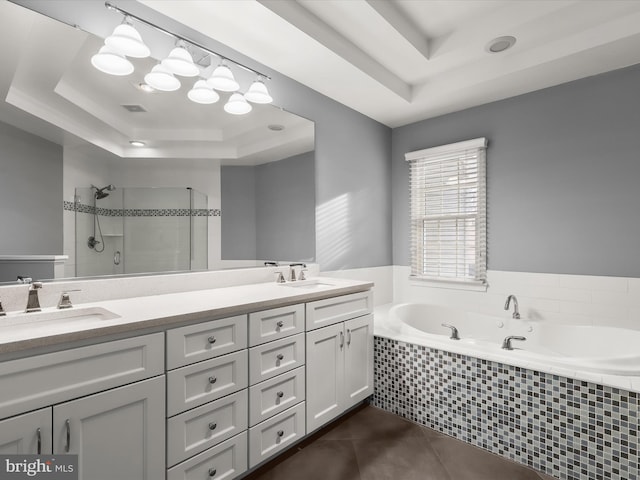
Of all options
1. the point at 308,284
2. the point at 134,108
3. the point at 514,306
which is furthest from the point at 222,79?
the point at 514,306

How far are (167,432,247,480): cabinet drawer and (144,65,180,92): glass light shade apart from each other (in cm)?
189

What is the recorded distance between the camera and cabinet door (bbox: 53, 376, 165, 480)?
1148 mm

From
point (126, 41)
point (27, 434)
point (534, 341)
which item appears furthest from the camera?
point (534, 341)

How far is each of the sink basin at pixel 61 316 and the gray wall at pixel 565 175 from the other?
3.03 m

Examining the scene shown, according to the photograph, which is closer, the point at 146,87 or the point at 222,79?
the point at 146,87

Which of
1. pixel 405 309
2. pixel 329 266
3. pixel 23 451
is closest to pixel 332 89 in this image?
pixel 329 266

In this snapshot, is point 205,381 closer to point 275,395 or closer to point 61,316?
point 275,395

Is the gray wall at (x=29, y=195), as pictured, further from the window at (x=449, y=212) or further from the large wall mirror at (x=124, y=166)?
the window at (x=449, y=212)

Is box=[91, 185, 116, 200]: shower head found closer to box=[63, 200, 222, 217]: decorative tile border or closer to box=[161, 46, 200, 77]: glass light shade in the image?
box=[63, 200, 222, 217]: decorative tile border

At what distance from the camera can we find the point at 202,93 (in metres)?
2.10

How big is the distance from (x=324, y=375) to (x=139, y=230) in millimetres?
1373

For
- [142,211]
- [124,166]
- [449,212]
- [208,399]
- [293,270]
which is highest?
[124,166]

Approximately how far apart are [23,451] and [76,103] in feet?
4.76

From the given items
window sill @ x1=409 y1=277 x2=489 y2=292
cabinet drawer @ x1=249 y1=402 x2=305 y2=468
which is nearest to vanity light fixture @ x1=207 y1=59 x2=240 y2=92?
cabinet drawer @ x1=249 y1=402 x2=305 y2=468
